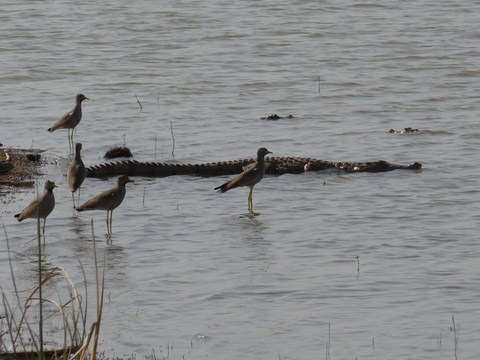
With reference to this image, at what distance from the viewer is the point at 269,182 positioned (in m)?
13.1

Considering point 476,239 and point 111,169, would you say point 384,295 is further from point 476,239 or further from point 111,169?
point 111,169

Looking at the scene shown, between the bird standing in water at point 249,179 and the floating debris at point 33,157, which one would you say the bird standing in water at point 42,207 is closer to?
the bird standing in water at point 249,179

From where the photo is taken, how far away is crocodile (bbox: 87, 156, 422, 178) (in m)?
12.9

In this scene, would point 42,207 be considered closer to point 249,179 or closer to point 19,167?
point 249,179

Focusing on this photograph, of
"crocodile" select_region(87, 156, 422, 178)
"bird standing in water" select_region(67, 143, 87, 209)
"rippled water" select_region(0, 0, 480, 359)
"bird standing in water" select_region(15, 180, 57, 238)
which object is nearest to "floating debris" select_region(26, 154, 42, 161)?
"rippled water" select_region(0, 0, 480, 359)

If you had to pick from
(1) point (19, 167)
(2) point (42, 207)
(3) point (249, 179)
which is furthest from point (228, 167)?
(2) point (42, 207)

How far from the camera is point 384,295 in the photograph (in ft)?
28.9

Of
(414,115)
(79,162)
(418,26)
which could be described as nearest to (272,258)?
(79,162)

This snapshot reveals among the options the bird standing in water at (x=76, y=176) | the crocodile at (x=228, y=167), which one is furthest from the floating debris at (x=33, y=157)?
the bird standing in water at (x=76, y=176)

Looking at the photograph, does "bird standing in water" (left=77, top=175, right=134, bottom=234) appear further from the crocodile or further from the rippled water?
the crocodile

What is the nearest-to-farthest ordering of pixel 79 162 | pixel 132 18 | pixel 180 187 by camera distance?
pixel 79 162
pixel 180 187
pixel 132 18

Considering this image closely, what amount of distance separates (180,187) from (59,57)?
1055 centimetres

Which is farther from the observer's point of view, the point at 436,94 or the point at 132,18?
the point at 132,18

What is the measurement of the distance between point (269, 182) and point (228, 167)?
1.49 ft
